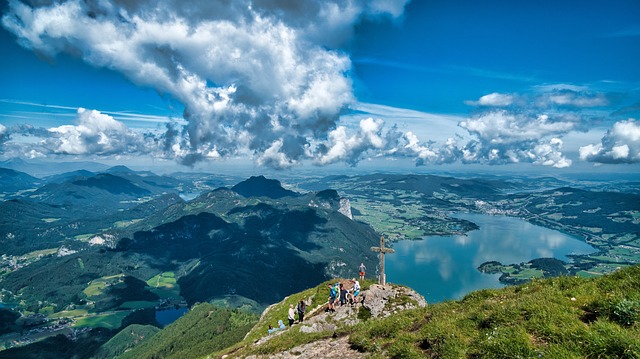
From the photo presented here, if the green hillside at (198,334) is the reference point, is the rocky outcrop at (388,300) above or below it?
above

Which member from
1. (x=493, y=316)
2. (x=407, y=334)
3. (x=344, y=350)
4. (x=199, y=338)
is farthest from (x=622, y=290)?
(x=199, y=338)

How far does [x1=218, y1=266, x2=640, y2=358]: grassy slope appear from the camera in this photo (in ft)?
25.8

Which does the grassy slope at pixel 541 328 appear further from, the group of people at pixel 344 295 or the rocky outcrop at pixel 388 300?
the group of people at pixel 344 295

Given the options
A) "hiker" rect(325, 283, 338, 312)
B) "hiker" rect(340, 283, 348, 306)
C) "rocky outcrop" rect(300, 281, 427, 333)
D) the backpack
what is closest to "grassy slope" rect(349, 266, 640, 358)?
"rocky outcrop" rect(300, 281, 427, 333)

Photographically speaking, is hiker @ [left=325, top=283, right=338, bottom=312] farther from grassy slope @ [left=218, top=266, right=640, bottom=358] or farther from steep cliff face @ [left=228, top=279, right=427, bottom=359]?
grassy slope @ [left=218, top=266, right=640, bottom=358]

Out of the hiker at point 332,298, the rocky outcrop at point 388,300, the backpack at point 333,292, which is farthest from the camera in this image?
the backpack at point 333,292

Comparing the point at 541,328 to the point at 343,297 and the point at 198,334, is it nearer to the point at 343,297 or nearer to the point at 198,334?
the point at 343,297

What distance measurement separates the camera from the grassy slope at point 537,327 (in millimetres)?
7863

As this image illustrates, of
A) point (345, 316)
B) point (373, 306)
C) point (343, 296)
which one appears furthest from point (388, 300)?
point (345, 316)

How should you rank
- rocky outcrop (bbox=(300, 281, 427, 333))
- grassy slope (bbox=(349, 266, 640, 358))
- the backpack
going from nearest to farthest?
grassy slope (bbox=(349, 266, 640, 358)) → rocky outcrop (bbox=(300, 281, 427, 333)) → the backpack

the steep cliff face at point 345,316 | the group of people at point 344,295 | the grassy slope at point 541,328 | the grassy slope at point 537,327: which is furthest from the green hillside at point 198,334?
the grassy slope at point 541,328

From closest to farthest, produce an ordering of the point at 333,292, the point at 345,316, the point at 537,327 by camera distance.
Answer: the point at 537,327, the point at 345,316, the point at 333,292

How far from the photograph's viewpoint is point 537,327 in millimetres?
9469

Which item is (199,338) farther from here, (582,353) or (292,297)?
(582,353)
